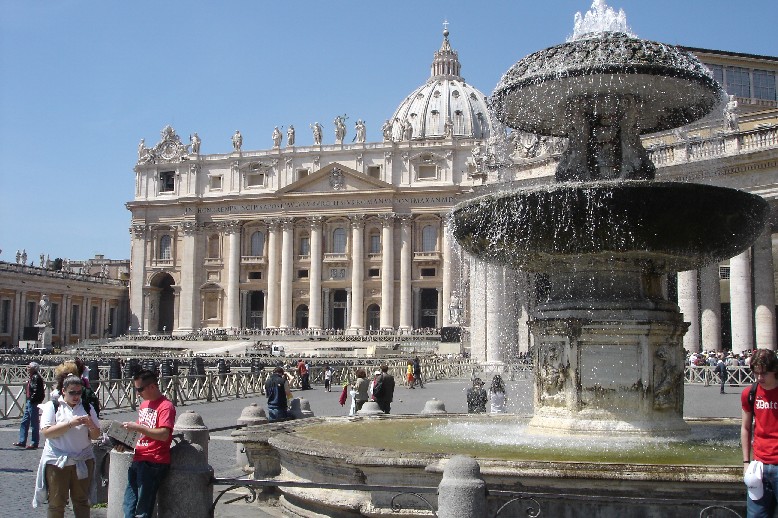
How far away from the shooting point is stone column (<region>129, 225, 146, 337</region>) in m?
82.1

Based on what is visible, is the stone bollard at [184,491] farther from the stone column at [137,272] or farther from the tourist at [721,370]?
the stone column at [137,272]

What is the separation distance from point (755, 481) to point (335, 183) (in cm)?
7372

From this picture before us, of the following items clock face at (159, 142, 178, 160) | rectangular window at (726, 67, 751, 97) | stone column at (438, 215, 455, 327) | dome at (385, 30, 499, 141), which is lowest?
stone column at (438, 215, 455, 327)

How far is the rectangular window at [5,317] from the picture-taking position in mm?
67250

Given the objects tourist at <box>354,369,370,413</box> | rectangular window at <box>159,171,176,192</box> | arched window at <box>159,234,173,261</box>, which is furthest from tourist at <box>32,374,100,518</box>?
rectangular window at <box>159,171,176,192</box>

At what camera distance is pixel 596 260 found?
28.4 feet

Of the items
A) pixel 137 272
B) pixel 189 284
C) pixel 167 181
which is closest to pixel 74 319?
pixel 137 272

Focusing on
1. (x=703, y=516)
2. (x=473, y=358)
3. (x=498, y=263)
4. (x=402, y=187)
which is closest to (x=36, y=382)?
(x=498, y=263)

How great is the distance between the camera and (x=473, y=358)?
33.8m

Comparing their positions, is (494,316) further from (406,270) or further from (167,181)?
(167,181)

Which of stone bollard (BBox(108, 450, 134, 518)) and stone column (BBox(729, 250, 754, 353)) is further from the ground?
stone column (BBox(729, 250, 754, 353))

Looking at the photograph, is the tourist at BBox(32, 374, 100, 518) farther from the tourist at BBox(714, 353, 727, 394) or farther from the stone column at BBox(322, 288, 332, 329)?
the stone column at BBox(322, 288, 332, 329)

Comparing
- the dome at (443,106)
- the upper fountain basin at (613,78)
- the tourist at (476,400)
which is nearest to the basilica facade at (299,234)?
the dome at (443,106)

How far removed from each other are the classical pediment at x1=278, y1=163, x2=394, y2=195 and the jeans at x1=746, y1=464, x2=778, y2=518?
71589 millimetres
